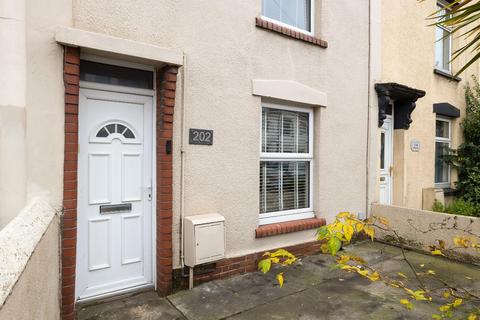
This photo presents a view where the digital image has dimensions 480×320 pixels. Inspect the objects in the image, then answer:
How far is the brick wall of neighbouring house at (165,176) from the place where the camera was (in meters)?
3.44

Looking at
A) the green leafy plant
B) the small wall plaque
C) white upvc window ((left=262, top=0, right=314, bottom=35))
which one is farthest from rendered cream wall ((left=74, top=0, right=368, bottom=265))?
the green leafy plant

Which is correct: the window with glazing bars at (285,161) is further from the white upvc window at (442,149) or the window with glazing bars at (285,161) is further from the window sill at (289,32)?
the white upvc window at (442,149)

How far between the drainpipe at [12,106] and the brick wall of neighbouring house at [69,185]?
12.7 inches

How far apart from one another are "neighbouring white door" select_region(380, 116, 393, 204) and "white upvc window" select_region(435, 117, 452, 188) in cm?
182

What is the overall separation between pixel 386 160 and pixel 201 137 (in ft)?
13.9

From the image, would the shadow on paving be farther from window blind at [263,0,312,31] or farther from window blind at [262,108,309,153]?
window blind at [263,0,312,31]

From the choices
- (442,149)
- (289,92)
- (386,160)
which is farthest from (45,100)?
(442,149)

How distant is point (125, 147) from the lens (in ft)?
11.3

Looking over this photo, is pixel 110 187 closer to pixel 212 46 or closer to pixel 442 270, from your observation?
pixel 212 46

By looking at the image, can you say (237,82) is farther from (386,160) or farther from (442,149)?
(442,149)

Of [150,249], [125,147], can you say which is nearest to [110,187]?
[125,147]

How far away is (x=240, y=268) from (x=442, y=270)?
269cm

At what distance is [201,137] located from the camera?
375cm

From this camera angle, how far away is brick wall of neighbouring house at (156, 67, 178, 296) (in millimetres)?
3441
